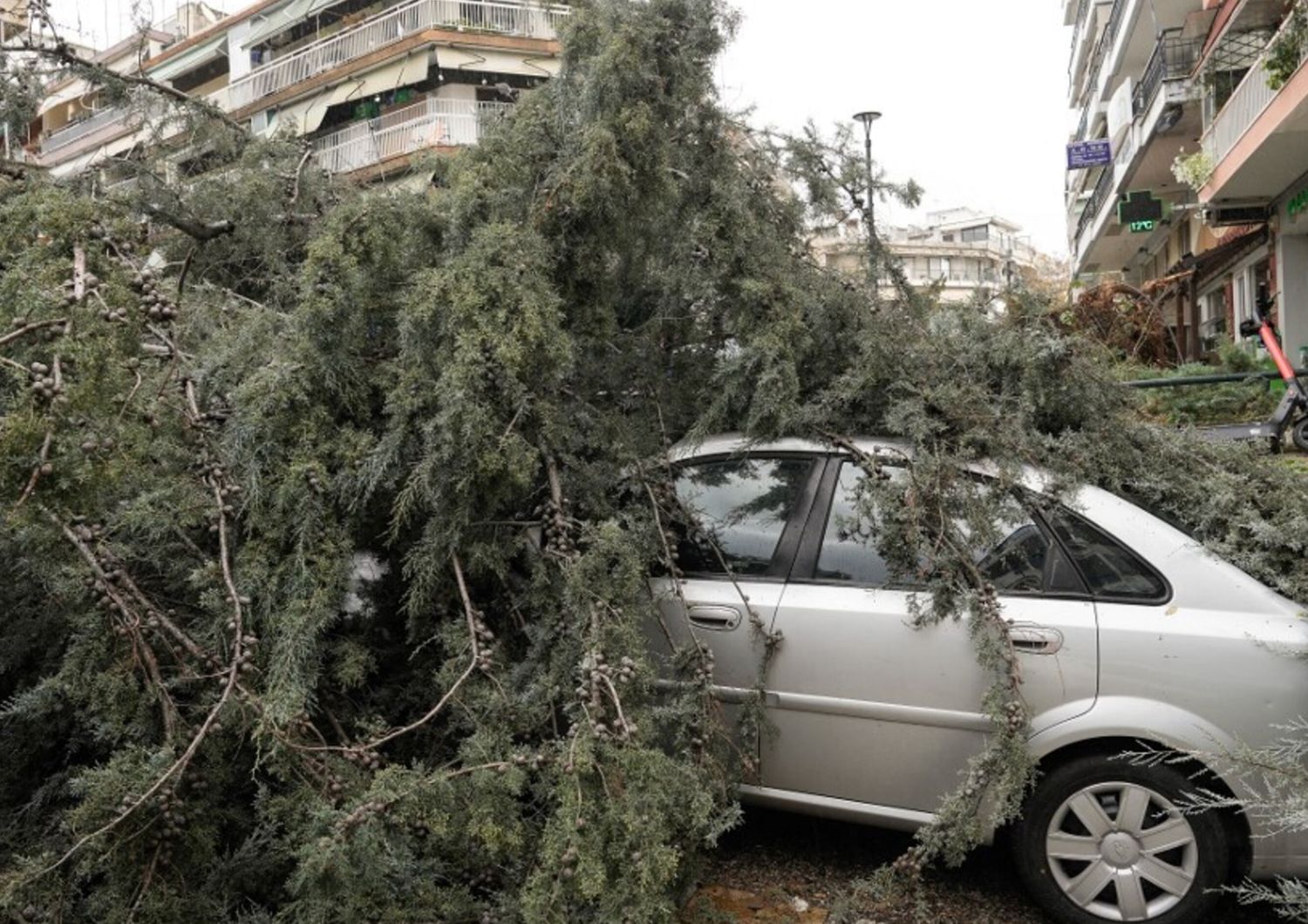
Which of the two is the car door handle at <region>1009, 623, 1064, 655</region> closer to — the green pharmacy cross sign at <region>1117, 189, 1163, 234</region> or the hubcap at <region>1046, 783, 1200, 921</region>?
the hubcap at <region>1046, 783, 1200, 921</region>

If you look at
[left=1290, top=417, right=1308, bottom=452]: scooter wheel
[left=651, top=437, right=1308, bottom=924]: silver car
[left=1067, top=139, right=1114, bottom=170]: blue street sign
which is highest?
[left=1067, top=139, right=1114, bottom=170]: blue street sign

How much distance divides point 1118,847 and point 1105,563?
882 millimetres

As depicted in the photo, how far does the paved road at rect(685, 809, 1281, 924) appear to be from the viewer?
3455mm

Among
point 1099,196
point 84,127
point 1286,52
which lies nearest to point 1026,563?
point 84,127

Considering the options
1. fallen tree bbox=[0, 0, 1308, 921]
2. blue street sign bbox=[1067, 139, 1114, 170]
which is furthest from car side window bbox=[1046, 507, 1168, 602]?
blue street sign bbox=[1067, 139, 1114, 170]

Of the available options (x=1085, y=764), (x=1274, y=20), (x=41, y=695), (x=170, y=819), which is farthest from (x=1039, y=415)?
(x=1274, y=20)

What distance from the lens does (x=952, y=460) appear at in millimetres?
3373

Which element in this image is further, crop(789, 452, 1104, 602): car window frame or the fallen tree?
crop(789, 452, 1104, 602): car window frame

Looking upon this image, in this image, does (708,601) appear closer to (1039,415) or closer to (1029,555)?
(1029,555)

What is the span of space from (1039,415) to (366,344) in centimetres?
241

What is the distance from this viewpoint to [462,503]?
3166 millimetres

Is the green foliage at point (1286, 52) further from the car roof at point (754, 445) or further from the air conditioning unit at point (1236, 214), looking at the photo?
the car roof at point (754, 445)

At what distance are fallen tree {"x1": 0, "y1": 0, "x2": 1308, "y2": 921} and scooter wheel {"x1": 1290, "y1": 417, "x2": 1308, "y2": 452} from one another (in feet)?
13.1

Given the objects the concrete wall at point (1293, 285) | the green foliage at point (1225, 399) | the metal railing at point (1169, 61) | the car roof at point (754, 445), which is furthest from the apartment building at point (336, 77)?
the metal railing at point (1169, 61)
